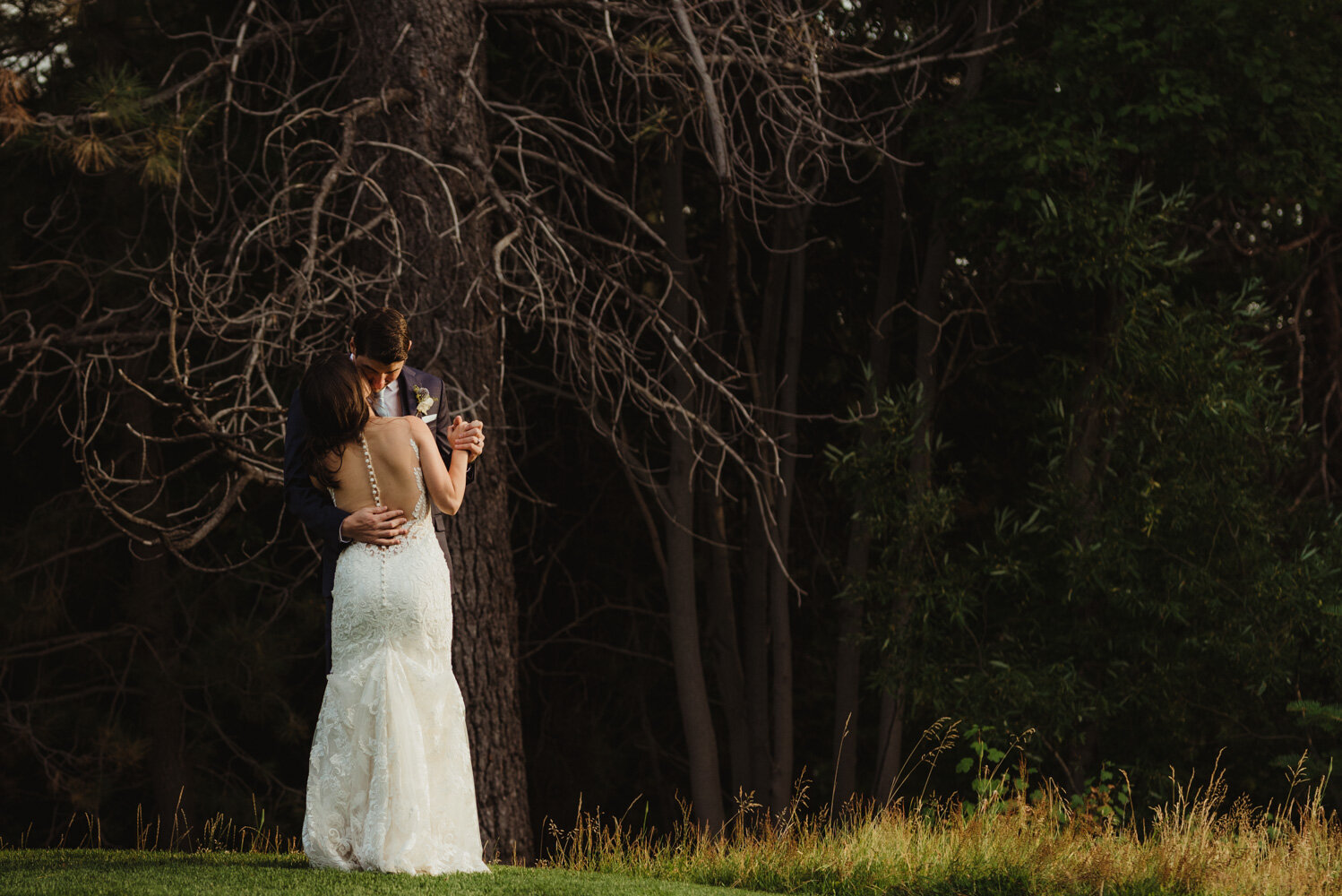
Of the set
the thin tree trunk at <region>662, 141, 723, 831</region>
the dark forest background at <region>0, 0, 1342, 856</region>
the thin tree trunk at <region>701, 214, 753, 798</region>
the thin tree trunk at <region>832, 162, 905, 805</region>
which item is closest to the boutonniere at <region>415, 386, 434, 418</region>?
the dark forest background at <region>0, 0, 1342, 856</region>

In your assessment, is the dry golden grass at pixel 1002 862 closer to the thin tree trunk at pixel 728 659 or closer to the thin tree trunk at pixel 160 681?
the thin tree trunk at pixel 728 659

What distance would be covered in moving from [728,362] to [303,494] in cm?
601

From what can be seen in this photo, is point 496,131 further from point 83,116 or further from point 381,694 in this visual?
point 381,694

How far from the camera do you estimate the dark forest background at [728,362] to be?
21.7 feet

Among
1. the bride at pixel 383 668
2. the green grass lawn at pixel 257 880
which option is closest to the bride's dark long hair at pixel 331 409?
the bride at pixel 383 668

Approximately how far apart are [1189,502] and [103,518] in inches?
327

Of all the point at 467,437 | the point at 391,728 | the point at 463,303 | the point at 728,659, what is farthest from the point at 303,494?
the point at 728,659

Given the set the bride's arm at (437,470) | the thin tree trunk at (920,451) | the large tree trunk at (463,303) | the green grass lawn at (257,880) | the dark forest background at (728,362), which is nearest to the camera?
the green grass lawn at (257,880)

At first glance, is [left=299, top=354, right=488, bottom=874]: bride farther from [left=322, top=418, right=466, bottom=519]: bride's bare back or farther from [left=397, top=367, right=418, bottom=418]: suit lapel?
[left=397, top=367, right=418, bottom=418]: suit lapel

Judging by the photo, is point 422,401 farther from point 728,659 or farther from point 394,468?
point 728,659

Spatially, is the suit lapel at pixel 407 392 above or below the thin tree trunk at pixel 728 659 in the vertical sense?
above

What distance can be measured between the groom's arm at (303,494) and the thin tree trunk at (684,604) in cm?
589

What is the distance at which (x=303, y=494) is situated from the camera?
175 inches

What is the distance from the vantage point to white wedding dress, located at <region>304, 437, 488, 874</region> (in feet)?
13.9
